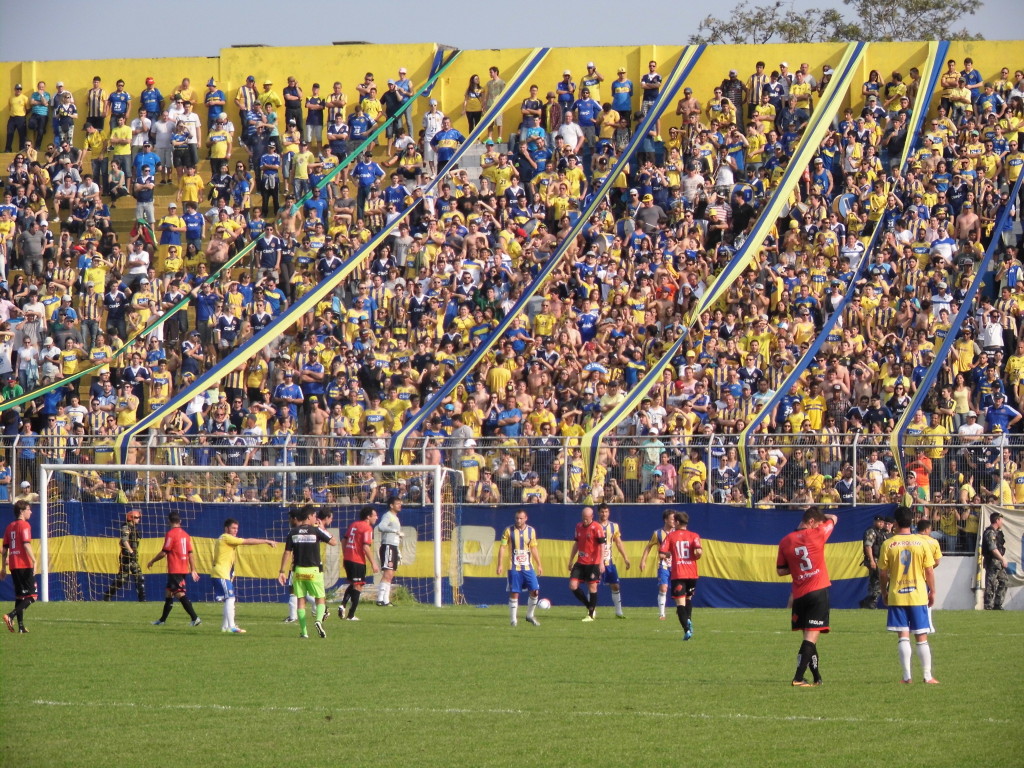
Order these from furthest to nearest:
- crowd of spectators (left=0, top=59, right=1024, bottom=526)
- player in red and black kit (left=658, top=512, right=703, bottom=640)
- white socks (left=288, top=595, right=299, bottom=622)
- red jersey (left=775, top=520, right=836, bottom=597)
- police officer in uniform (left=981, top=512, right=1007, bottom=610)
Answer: crowd of spectators (left=0, top=59, right=1024, bottom=526) < police officer in uniform (left=981, top=512, right=1007, bottom=610) < white socks (left=288, top=595, right=299, bottom=622) < player in red and black kit (left=658, top=512, right=703, bottom=640) < red jersey (left=775, top=520, right=836, bottom=597)

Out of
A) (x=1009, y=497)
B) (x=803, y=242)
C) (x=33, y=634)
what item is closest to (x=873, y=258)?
(x=803, y=242)

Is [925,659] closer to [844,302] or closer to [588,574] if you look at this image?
[588,574]

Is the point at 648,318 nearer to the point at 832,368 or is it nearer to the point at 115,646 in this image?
the point at 832,368

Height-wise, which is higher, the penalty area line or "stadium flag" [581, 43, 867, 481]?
"stadium flag" [581, 43, 867, 481]

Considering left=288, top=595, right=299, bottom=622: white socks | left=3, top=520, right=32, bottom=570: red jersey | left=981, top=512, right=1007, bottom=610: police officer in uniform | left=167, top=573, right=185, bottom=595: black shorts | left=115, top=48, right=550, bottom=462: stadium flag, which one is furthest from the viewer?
left=115, top=48, right=550, bottom=462: stadium flag

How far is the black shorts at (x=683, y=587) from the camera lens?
67.7ft

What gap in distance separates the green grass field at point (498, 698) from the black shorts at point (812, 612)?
56cm

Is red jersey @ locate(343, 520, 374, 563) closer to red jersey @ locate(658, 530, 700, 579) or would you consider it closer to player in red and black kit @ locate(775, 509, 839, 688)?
red jersey @ locate(658, 530, 700, 579)

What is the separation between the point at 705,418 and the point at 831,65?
12152 mm

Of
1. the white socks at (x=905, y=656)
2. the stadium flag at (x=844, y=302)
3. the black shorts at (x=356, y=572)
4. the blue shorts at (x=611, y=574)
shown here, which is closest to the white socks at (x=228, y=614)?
the black shorts at (x=356, y=572)

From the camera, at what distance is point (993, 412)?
27172mm

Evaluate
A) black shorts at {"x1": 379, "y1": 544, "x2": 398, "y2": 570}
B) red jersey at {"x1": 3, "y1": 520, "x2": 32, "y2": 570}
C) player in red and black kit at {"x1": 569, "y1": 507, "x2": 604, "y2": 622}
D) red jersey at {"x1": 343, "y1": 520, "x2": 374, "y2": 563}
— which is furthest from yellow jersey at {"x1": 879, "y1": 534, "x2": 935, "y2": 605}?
black shorts at {"x1": 379, "y1": 544, "x2": 398, "y2": 570}

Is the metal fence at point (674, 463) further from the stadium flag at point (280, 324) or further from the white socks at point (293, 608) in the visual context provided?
the white socks at point (293, 608)

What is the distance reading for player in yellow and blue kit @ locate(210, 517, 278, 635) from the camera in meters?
21.8
